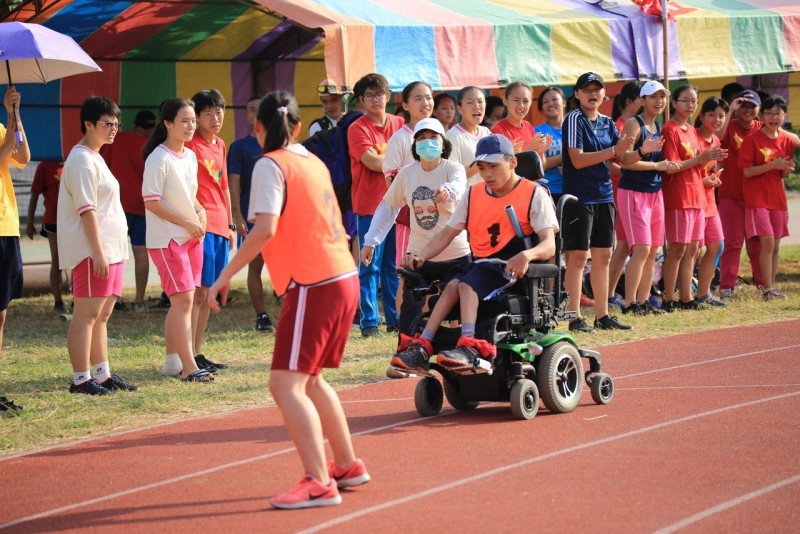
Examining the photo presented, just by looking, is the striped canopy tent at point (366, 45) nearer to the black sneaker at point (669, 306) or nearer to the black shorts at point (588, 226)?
the black shorts at point (588, 226)

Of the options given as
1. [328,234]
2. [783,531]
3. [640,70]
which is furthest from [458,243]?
[640,70]

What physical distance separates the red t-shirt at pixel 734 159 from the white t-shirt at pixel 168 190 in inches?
277

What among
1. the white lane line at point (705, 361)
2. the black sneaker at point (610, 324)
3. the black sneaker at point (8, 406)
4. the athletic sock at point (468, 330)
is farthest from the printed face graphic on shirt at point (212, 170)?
the black sneaker at point (610, 324)

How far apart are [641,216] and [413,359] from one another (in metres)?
5.34

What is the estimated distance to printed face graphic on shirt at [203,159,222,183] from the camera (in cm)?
937

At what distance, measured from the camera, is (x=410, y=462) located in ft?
20.5

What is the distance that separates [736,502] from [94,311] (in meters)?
4.79

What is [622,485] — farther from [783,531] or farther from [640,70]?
[640,70]

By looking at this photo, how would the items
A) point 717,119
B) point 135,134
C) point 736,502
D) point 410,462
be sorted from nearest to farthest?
point 736,502
point 410,462
point 717,119
point 135,134

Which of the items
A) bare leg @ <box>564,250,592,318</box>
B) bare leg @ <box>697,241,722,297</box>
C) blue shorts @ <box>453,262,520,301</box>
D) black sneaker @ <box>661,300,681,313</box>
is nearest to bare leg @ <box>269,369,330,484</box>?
blue shorts @ <box>453,262,520,301</box>

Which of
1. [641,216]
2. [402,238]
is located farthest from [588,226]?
[402,238]

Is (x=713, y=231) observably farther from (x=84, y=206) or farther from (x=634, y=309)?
(x=84, y=206)

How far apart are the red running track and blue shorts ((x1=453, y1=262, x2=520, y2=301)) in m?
0.79

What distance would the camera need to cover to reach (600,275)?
1137cm
